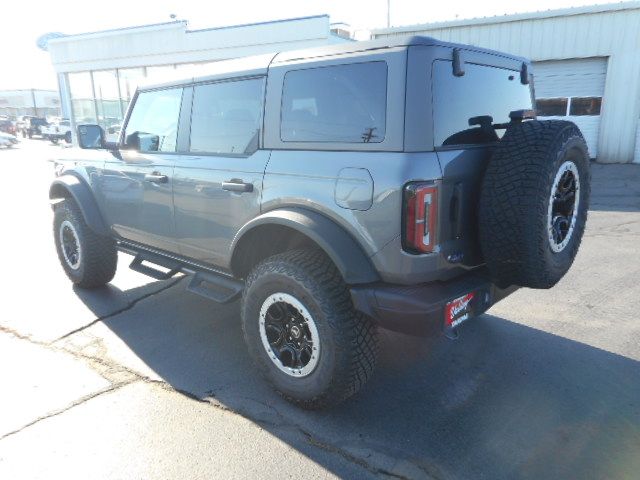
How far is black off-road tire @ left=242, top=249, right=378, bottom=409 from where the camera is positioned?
261cm

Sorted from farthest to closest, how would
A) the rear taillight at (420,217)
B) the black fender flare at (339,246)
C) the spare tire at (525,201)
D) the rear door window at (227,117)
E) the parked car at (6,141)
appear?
1. the parked car at (6,141)
2. the rear door window at (227,117)
3. the black fender flare at (339,246)
4. the spare tire at (525,201)
5. the rear taillight at (420,217)

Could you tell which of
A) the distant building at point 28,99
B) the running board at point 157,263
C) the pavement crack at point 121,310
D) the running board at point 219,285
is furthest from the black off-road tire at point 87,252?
the distant building at point 28,99

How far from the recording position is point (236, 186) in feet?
10.0

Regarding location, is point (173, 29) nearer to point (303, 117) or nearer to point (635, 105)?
point (635, 105)

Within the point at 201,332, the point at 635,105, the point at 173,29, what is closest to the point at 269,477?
the point at 201,332

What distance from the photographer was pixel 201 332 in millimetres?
3928

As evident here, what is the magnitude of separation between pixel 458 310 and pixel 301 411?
113cm

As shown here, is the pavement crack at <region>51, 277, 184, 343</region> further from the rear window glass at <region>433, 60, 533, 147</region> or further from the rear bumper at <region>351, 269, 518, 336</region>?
the rear window glass at <region>433, 60, 533, 147</region>

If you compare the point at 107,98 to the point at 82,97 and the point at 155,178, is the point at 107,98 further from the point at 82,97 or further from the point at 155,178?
the point at 155,178

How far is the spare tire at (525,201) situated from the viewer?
2.41 metres

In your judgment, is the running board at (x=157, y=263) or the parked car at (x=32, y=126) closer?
the running board at (x=157, y=263)

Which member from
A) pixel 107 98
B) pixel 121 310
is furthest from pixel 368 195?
pixel 107 98

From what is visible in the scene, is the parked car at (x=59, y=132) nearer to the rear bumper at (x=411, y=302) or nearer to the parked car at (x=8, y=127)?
the parked car at (x=8, y=127)

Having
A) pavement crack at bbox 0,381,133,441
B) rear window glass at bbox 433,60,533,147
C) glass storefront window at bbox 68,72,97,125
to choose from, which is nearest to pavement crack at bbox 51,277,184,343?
pavement crack at bbox 0,381,133,441
